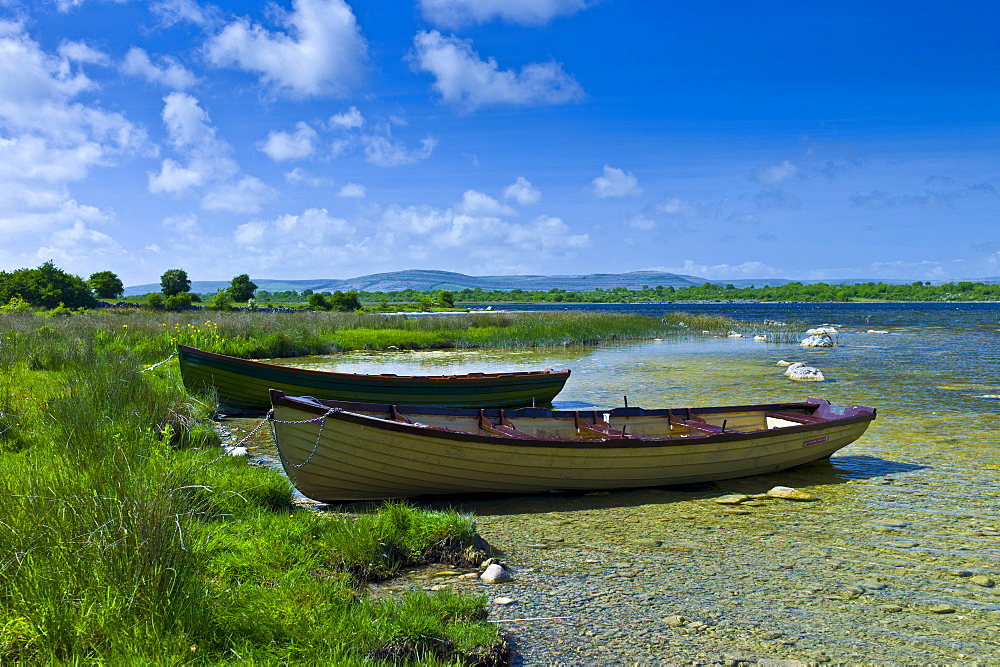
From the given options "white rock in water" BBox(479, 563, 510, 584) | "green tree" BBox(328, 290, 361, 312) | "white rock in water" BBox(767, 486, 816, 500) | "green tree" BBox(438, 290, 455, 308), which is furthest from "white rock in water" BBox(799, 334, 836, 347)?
"green tree" BBox(438, 290, 455, 308)

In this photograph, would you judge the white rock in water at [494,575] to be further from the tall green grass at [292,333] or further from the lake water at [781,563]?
the tall green grass at [292,333]

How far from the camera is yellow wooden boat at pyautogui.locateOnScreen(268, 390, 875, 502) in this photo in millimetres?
7258

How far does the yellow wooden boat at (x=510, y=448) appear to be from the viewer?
7.26 meters

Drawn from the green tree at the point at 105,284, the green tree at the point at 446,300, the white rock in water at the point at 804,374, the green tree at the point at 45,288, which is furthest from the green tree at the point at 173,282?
the white rock in water at the point at 804,374

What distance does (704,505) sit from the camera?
8.07 m

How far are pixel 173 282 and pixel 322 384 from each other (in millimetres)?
61055

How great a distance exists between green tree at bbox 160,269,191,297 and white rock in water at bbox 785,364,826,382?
6070 centimetres

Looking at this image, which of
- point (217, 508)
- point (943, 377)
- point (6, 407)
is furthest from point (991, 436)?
point (6, 407)

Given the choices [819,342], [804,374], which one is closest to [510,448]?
[804,374]

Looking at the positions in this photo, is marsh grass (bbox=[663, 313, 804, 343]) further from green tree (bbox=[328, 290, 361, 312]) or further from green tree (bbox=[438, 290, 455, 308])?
green tree (bbox=[438, 290, 455, 308])

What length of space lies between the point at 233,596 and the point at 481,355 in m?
25.5

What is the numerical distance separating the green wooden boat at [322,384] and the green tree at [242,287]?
58391mm

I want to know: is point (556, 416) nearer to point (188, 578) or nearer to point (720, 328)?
point (188, 578)

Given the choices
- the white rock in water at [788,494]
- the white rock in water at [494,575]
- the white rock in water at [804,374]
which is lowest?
the white rock in water at [788,494]
